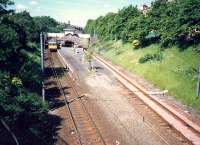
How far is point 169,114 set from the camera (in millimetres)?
20953

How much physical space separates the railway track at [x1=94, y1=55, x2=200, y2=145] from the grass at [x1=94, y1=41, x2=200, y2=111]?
206 centimetres

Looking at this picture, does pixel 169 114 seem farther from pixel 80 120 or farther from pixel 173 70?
pixel 173 70

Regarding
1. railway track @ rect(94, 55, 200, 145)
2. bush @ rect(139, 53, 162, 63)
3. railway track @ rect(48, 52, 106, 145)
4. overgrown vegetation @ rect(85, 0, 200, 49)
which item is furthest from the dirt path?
overgrown vegetation @ rect(85, 0, 200, 49)

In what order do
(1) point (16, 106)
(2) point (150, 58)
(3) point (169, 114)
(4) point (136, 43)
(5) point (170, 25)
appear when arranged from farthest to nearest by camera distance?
(4) point (136, 43)
(2) point (150, 58)
(5) point (170, 25)
(3) point (169, 114)
(1) point (16, 106)

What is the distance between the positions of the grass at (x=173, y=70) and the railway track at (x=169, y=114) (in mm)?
2059

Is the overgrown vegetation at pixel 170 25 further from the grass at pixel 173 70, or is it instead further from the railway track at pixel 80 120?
the railway track at pixel 80 120

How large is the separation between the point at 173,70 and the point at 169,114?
9.84 metres

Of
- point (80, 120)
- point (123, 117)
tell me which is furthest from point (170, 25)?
point (80, 120)

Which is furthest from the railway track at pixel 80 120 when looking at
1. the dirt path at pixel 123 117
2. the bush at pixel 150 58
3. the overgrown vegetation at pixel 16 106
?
the bush at pixel 150 58

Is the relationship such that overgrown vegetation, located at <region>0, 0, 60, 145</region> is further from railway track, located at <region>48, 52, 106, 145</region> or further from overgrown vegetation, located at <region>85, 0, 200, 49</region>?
overgrown vegetation, located at <region>85, 0, 200, 49</region>

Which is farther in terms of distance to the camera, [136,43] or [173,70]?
[136,43]

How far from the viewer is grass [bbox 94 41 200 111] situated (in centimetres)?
2466

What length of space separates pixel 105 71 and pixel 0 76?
2361cm

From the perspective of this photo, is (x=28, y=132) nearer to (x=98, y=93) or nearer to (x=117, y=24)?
(x=98, y=93)
